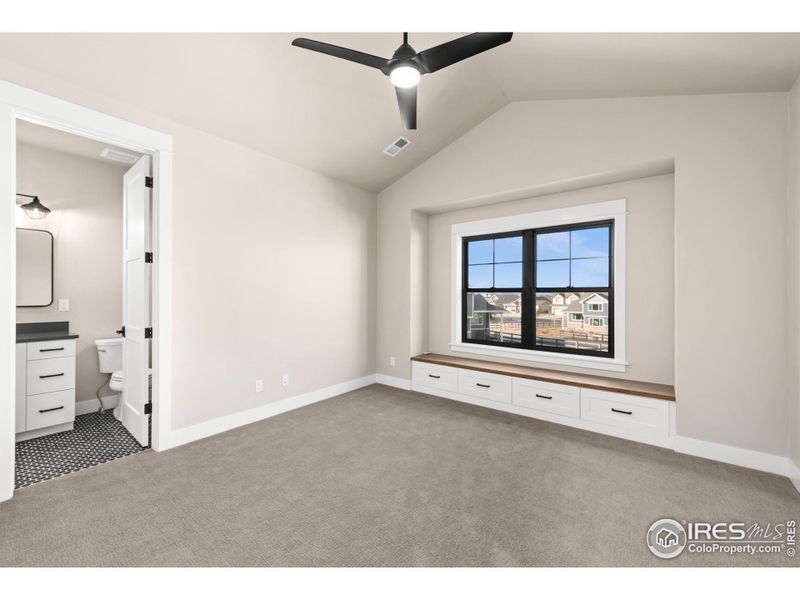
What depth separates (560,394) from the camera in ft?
11.7

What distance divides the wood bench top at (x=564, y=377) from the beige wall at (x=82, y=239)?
11.9 ft

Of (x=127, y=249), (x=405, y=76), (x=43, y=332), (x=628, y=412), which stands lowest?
(x=628, y=412)

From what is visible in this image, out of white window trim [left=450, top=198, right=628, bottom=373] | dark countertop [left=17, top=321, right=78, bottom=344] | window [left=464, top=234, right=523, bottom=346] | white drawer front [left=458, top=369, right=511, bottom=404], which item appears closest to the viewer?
dark countertop [left=17, top=321, right=78, bottom=344]

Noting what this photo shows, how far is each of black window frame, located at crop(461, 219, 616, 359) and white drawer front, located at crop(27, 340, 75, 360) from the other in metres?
4.19

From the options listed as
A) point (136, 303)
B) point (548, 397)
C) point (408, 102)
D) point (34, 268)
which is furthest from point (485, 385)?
point (34, 268)

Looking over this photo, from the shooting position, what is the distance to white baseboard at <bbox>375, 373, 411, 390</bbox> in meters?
4.81

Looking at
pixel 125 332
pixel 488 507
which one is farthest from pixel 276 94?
pixel 488 507

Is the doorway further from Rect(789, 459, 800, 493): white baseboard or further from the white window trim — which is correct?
Rect(789, 459, 800, 493): white baseboard

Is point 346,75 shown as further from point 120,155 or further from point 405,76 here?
point 120,155

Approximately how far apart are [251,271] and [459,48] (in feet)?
8.68

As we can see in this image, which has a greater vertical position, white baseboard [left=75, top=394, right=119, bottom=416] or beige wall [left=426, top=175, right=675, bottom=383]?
beige wall [left=426, top=175, right=675, bottom=383]

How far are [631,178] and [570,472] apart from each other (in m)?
2.75

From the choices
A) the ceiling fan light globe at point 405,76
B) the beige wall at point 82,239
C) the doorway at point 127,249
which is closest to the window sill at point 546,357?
the ceiling fan light globe at point 405,76

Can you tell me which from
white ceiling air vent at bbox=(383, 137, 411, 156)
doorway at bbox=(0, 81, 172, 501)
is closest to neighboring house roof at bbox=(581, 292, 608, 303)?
white ceiling air vent at bbox=(383, 137, 411, 156)
